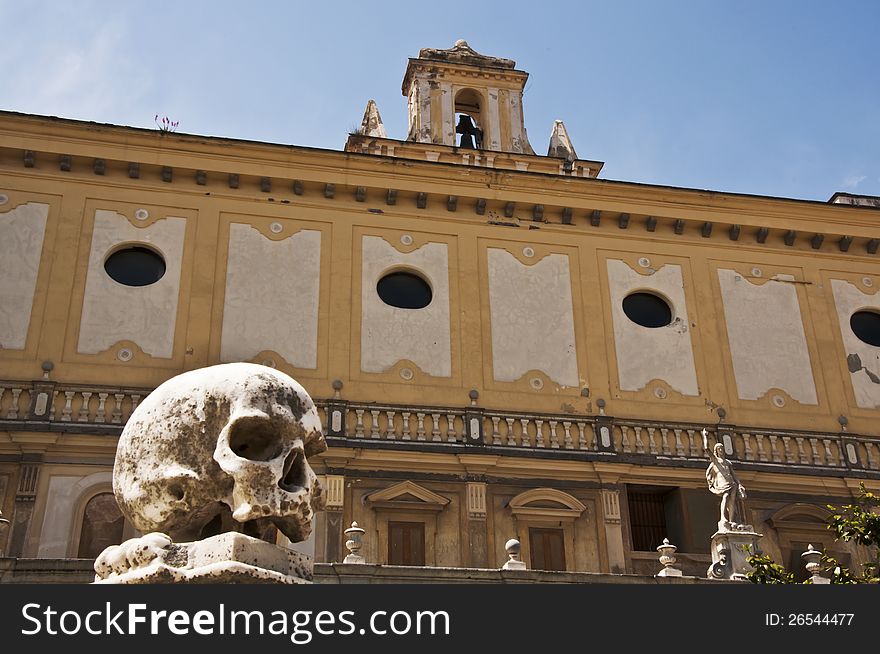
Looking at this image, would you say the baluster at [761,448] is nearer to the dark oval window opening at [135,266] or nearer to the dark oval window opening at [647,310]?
the dark oval window opening at [647,310]

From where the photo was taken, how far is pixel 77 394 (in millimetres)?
21062

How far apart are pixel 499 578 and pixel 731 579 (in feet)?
14.0

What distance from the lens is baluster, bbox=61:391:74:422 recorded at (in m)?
20.7

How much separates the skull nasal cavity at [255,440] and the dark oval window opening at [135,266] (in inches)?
712

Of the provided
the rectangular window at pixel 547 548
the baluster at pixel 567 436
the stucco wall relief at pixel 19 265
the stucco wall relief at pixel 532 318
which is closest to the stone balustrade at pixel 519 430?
the baluster at pixel 567 436

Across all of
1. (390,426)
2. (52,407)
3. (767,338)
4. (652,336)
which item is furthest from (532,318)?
(52,407)

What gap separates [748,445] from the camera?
926 inches

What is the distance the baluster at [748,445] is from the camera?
2336cm

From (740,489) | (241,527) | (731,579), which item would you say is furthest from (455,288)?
(241,527)

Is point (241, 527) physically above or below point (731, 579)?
below

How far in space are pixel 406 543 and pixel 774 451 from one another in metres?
8.66

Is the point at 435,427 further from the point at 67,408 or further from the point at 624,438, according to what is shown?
the point at 67,408

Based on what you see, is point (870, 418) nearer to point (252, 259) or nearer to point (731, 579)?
point (731, 579)

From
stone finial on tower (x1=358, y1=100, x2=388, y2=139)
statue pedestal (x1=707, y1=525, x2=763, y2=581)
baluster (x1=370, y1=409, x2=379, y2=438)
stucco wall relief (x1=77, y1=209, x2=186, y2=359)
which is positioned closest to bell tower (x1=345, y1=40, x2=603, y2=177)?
stone finial on tower (x1=358, y1=100, x2=388, y2=139)
